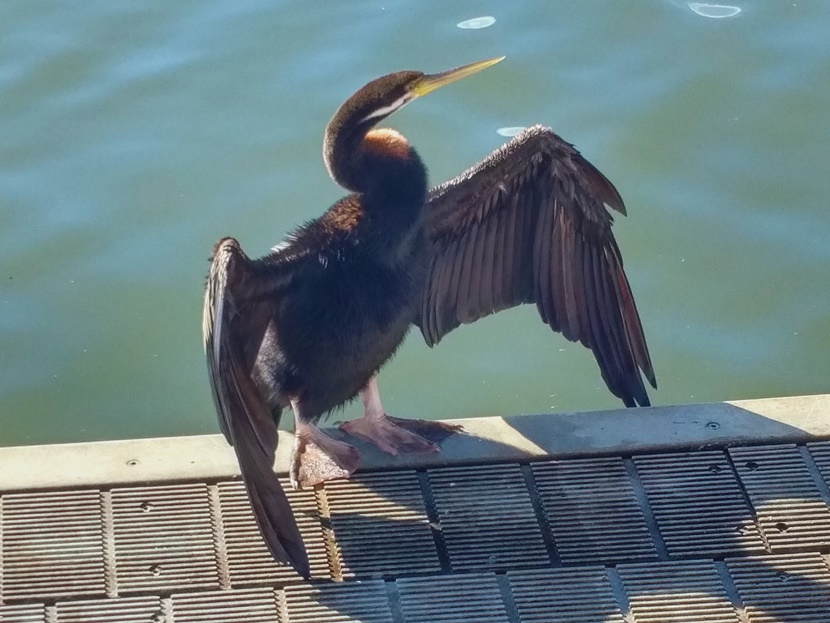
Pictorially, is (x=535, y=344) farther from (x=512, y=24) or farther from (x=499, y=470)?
(x=512, y=24)

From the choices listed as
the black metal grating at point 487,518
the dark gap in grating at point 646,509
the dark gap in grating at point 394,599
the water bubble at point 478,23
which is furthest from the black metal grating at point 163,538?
the water bubble at point 478,23

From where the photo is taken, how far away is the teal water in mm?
6277

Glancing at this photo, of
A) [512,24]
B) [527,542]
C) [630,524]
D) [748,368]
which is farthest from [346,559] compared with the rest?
[512,24]

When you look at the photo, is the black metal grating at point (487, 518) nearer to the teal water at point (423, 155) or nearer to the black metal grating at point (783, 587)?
the black metal grating at point (783, 587)

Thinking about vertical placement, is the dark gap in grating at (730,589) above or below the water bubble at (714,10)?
below

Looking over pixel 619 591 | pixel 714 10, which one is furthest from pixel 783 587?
pixel 714 10

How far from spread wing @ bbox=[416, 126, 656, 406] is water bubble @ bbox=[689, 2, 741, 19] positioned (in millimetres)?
4333

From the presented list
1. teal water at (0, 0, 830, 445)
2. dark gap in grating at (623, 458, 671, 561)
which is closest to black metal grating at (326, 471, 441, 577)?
dark gap in grating at (623, 458, 671, 561)

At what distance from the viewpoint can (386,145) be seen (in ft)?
15.4

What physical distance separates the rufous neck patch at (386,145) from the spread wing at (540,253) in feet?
1.57

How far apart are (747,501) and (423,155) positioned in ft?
11.9

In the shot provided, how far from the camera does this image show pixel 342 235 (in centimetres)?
459

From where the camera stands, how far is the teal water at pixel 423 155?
20.6 feet

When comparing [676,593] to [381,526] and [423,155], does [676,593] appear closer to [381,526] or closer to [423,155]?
[381,526]
